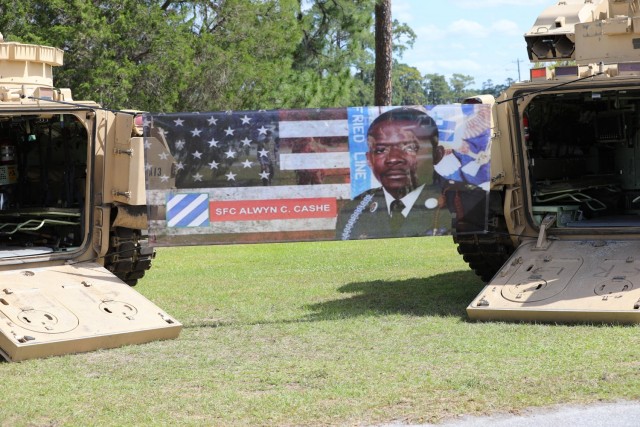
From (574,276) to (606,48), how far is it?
9.48 feet

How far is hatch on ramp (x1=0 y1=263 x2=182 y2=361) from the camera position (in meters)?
9.25

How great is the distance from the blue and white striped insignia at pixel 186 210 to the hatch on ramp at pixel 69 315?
811 mm

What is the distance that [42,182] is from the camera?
13055 millimetres

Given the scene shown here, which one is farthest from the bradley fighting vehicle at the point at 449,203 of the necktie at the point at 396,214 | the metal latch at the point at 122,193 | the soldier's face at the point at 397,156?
the necktie at the point at 396,214

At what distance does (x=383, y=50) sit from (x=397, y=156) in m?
11.2

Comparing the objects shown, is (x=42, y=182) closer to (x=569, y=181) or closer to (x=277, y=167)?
(x=277, y=167)

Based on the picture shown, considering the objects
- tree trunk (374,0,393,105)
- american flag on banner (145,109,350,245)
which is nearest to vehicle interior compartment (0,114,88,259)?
american flag on banner (145,109,350,245)

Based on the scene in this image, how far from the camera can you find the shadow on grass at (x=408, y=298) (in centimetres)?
1130

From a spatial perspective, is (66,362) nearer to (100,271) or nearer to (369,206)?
(100,271)

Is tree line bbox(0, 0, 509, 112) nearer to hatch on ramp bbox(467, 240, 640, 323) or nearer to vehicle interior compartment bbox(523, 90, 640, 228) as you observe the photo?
vehicle interior compartment bbox(523, 90, 640, 228)

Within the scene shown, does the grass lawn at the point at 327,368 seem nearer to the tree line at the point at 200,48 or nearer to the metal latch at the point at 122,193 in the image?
the metal latch at the point at 122,193

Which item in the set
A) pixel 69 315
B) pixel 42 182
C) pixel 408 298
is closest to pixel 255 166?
pixel 69 315

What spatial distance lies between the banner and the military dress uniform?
2 cm

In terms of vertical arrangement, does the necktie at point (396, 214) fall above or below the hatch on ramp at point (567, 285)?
above
